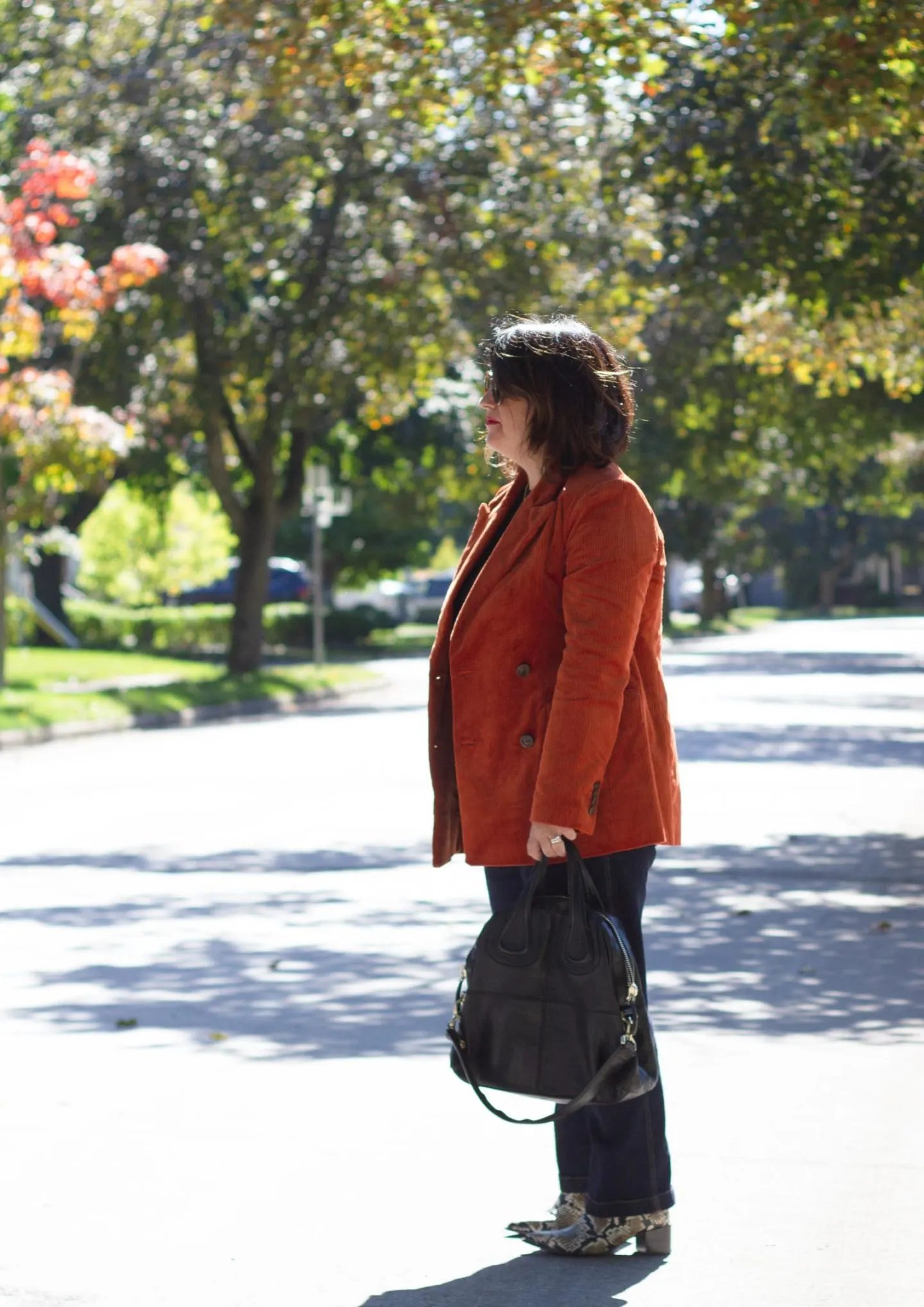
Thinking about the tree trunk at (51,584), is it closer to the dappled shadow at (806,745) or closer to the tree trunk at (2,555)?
Result: the tree trunk at (2,555)

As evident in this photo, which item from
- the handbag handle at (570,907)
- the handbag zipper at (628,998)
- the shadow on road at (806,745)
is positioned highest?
the handbag handle at (570,907)

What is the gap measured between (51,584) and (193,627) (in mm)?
2880

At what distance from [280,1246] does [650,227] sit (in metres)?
19.5

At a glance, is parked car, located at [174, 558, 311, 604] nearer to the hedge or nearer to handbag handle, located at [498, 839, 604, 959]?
the hedge

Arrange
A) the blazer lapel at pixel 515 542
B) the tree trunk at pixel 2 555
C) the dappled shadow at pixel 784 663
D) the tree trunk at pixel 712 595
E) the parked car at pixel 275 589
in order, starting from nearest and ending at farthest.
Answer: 1. the blazer lapel at pixel 515 542
2. the tree trunk at pixel 2 555
3. the dappled shadow at pixel 784 663
4. the parked car at pixel 275 589
5. the tree trunk at pixel 712 595

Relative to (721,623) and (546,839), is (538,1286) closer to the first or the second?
(546,839)

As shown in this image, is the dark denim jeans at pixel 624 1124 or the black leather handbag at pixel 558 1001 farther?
the dark denim jeans at pixel 624 1124

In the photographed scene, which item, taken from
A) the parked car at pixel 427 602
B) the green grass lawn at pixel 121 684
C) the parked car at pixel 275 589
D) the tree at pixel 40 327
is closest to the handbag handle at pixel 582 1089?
the green grass lawn at pixel 121 684

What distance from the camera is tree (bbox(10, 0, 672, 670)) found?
22703 millimetres

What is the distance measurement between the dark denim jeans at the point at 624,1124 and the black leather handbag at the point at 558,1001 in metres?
0.13

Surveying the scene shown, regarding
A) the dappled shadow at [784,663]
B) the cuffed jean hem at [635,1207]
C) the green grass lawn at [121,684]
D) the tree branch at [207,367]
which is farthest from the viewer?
the dappled shadow at [784,663]

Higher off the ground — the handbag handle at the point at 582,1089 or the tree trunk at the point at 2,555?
the tree trunk at the point at 2,555

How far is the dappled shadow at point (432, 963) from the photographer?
7199 millimetres

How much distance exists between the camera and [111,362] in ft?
84.9
